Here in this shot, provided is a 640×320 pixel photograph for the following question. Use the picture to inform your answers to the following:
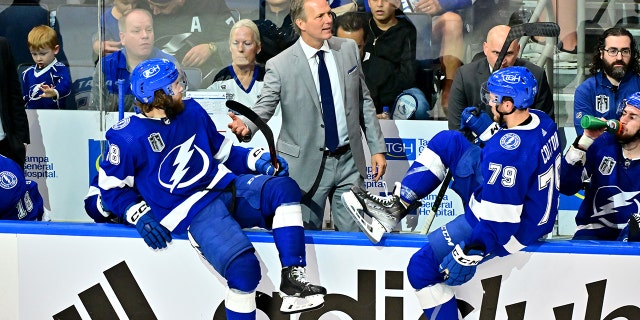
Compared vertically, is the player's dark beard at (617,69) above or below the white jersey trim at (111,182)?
above

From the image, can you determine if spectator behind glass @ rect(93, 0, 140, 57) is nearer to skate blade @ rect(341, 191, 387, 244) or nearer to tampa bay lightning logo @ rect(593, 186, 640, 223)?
skate blade @ rect(341, 191, 387, 244)

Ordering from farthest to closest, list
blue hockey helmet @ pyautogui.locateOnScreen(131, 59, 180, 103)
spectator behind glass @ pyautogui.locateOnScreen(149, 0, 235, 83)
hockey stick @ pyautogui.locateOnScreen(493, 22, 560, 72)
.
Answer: spectator behind glass @ pyautogui.locateOnScreen(149, 0, 235, 83)
hockey stick @ pyautogui.locateOnScreen(493, 22, 560, 72)
blue hockey helmet @ pyautogui.locateOnScreen(131, 59, 180, 103)

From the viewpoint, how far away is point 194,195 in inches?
155

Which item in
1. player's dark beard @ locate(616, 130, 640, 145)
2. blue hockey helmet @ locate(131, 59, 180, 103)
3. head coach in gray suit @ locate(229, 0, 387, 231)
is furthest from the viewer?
head coach in gray suit @ locate(229, 0, 387, 231)

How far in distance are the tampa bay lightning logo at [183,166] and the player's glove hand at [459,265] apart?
959mm

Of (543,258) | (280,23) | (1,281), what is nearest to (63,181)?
(280,23)

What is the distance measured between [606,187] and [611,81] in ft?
2.56

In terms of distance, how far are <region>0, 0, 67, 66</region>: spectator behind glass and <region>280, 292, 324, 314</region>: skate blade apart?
2.78 meters

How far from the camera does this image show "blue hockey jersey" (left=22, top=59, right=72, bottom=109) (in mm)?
5984

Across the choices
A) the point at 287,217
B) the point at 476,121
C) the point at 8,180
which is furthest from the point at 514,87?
the point at 8,180

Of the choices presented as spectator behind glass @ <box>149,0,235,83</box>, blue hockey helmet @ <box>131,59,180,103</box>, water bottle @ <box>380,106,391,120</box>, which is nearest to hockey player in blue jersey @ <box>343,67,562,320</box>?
blue hockey helmet @ <box>131,59,180,103</box>

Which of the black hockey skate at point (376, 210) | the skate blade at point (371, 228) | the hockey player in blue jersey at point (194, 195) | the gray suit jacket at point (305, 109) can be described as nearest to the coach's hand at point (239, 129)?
the hockey player in blue jersey at point (194, 195)

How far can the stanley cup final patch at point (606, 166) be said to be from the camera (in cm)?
429

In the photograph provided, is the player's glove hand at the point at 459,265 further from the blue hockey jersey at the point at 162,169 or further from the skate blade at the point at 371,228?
the blue hockey jersey at the point at 162,169
